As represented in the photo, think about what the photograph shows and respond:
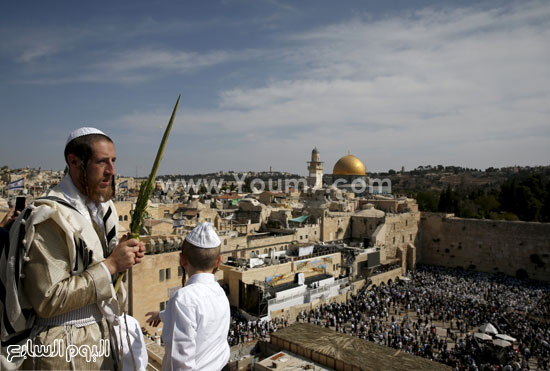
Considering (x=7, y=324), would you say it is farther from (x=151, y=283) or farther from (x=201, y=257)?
(x=151, y=283)

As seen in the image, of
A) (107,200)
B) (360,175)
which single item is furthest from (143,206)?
(360,175)

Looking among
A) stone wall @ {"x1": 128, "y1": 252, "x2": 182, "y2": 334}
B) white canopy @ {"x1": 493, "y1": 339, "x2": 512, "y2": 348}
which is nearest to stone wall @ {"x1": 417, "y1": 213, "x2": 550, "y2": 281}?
white canopy @ {"x1": 493, "y1": 339, "x2": 512, "y2": 348}

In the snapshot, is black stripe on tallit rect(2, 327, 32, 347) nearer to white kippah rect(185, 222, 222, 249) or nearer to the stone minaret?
white kippah rect(185, 222, 222, 249)

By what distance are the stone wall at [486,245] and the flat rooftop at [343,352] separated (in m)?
23.7

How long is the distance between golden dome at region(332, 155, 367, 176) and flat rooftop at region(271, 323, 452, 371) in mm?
45546

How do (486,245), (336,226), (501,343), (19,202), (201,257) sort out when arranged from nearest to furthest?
1. (201,257)
2. (19,202)
3. (501,343)
4. (486,245)
5. (336,226)

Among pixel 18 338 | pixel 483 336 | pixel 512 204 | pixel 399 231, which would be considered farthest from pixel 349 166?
pixel 18 338

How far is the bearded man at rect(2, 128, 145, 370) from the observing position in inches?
63.6

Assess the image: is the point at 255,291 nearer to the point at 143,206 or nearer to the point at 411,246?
the point at 143,206

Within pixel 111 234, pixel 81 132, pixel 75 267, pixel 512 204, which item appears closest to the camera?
pixel 75 267

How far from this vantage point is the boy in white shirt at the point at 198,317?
2.06 m

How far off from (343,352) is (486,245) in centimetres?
2515

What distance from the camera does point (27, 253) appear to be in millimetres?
1615

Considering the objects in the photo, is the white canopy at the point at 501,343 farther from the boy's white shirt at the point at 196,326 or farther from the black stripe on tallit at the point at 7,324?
the black stripe on tallit at the point at 7,324
